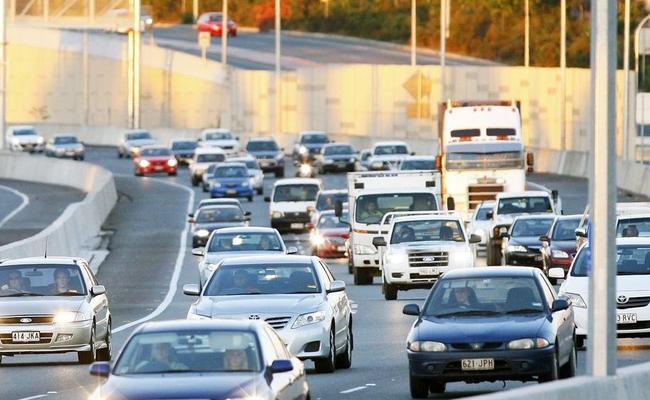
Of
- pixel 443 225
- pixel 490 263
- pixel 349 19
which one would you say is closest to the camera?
pixel 443 225

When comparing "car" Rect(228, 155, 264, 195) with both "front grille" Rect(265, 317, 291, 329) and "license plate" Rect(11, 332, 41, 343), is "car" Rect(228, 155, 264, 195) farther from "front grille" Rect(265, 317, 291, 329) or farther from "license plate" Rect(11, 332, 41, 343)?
"front grille" Rect(265, 317, 291, 329)

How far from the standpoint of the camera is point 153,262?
53875 millimetres

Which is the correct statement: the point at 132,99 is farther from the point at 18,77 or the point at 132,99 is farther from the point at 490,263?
the point at 490,263

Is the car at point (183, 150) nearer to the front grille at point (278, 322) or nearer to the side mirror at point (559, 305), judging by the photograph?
the front grille at point (278, 322)

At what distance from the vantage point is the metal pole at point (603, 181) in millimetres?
15945

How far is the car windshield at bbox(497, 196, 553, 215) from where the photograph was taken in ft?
169

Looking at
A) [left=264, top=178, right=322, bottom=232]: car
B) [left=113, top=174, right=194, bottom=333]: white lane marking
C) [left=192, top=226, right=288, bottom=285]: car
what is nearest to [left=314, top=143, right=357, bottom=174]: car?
[left=113, top=174, right=194, bottom=333]: white lane marking

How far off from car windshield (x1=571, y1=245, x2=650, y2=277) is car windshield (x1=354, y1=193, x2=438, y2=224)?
1712cm

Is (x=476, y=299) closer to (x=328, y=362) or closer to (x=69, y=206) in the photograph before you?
(x=328, y=362)

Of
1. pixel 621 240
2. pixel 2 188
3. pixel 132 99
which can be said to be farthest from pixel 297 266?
pixel 132 99

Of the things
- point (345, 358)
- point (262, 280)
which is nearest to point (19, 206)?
point (262, 280)

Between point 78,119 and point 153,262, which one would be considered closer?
point 153,262

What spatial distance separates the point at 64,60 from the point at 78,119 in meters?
4.45

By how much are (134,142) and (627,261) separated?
7954 cm
